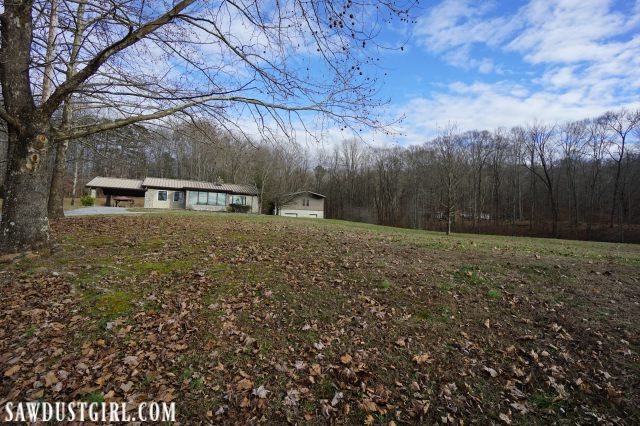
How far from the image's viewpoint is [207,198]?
36.2 meters

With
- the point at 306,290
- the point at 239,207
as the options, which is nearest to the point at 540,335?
the point at 306,290

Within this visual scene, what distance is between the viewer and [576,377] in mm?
3238

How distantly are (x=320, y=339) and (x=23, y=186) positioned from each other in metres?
5.73

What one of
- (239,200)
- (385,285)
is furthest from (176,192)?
(385,285)

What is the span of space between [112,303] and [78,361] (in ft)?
3.90

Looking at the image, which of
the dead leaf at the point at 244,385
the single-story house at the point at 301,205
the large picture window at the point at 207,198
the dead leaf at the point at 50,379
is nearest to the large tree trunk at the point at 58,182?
the dead leaf at the point at 50,379

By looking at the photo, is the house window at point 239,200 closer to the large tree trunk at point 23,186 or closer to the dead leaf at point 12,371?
the large tree trunk at point 23,186

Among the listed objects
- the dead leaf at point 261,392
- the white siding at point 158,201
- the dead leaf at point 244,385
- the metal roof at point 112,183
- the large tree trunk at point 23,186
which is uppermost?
the metal roof at point 112,183

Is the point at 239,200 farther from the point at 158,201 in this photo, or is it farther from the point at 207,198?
the point at 158,201

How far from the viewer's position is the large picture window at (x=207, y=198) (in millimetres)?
35375

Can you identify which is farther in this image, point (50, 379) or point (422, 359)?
point (422, 359)

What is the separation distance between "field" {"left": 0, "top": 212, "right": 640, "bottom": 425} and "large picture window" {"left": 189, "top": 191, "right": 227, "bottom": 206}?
101 ft

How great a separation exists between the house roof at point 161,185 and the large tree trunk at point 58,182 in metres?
23.3

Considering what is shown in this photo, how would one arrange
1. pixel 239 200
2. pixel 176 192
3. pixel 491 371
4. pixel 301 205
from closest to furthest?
pixel 491 371
pixel 176 192
pixel 239 200
pixel 301 205
